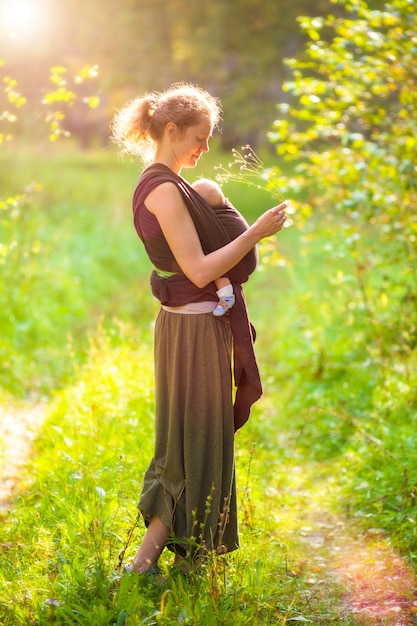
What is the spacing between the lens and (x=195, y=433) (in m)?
3.22

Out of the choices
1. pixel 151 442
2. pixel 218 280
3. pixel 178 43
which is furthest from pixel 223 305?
pixel 178 43

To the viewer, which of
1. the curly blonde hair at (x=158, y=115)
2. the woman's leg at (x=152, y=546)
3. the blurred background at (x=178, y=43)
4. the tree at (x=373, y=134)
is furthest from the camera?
the blurred background at (x=178, y=43)

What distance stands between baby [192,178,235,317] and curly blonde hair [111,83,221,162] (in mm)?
264

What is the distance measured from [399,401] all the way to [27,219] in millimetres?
7133

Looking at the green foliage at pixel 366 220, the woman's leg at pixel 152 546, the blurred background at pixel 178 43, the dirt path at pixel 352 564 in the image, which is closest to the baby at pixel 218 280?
the woman's leg at pixel 152 546

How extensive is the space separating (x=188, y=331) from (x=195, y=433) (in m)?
0.44

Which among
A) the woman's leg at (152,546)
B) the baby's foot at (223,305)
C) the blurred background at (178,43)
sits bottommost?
the woman's leg at (152,546)

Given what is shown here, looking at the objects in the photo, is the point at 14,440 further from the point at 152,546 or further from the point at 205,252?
the point at 205,252

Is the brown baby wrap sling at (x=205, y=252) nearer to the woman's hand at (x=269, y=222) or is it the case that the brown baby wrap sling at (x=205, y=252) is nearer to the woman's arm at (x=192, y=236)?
the woman's arm at (x=192, y=236)

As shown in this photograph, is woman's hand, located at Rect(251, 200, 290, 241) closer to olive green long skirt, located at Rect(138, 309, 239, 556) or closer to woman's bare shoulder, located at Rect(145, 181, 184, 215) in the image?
woman's bare shoulder, located at Rect(145, 181, 184, 215)

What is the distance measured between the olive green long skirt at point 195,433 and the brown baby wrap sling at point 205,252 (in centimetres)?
8

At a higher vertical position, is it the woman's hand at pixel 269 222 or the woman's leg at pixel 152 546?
the woman's hand at pixel 269 222

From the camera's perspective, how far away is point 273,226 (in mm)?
3068

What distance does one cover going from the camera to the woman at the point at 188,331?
3084 millimetres
